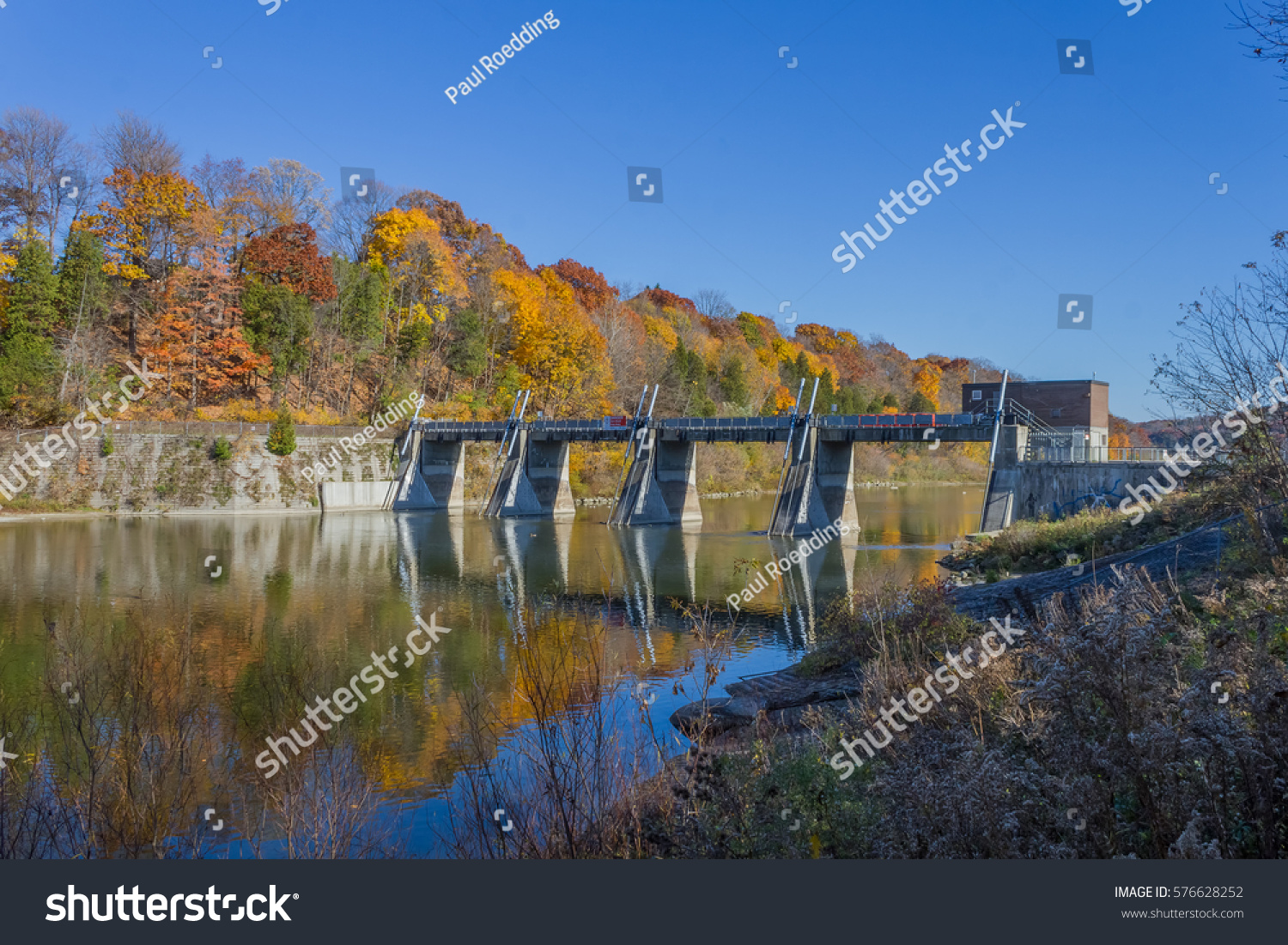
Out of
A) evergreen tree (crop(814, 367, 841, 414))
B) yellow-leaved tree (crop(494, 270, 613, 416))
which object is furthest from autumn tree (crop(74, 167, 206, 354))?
evergreen tree (crop(814, 367, 841, 414))

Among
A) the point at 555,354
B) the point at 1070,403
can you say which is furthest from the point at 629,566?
the point at 555,354

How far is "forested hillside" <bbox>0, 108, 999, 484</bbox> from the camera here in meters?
59.7

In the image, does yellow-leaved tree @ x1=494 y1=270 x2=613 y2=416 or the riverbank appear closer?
the riverbank

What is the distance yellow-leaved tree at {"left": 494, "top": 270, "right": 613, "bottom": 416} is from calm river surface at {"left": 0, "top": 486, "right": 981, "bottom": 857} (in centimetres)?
2471

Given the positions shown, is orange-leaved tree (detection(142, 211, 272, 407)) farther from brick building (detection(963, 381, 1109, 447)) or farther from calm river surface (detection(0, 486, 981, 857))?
brick building (detection(963, 381, 1109, 447))

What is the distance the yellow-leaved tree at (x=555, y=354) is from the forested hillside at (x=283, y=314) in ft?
0.51

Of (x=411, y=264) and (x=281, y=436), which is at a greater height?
(x=411, y=264)

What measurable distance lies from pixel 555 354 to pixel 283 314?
2189 cm

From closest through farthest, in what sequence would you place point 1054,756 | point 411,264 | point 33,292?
point 1054,756 < point 33,292 < point 411,264

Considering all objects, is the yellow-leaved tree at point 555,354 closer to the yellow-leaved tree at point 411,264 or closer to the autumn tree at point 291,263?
the yellow-leaved tree at point 411,264

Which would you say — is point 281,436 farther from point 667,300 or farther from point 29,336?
point 667,300

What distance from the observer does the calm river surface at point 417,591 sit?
55.1 feet

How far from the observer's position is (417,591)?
30297 millimetres

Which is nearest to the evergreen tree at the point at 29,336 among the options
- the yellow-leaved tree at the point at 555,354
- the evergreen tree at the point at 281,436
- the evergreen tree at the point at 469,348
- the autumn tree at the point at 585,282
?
the evergreen tree at the point at 281,436
